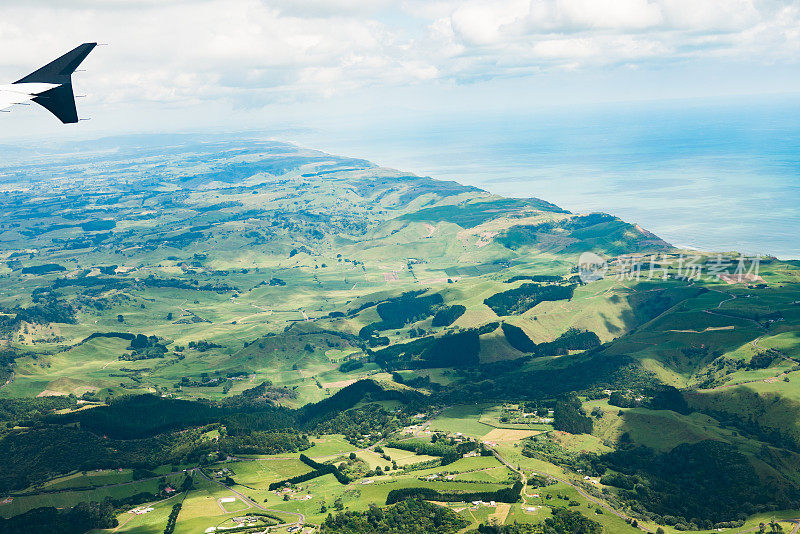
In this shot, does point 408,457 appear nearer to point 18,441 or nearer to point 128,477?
point 128,477

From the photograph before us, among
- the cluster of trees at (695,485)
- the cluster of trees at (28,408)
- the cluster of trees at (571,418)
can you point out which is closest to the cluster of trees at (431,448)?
the cluster of trees at (571,418)

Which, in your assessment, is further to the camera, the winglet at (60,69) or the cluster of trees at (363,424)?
the cluster of trees at (363,424)

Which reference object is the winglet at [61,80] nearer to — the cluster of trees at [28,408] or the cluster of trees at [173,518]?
the cluster of trees at [173,518]

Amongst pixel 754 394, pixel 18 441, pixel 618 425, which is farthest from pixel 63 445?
pixel 754 394

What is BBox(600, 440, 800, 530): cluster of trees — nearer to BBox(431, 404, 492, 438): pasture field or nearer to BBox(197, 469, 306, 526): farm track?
BBox(431, 404, 492, 438): pasture field

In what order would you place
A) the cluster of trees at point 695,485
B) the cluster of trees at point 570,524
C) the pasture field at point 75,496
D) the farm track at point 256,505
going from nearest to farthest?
1. the cluster of trees at point 570,524
2. the cluster of trees at point 695,485
3. the farm track at point 256,505
4. the pasture field at point 75,496

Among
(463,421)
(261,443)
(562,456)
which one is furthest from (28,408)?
(562,456)
